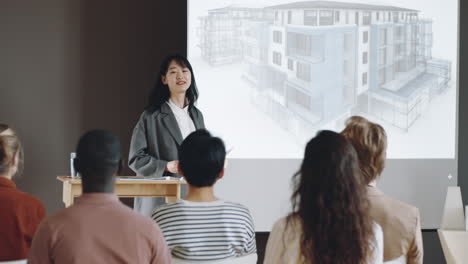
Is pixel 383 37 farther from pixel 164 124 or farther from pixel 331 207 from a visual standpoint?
pixel 331 207

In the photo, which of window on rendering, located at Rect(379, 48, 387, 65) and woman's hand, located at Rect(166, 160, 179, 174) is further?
window on rendering, located at Rect(379, 48, 387, 65)

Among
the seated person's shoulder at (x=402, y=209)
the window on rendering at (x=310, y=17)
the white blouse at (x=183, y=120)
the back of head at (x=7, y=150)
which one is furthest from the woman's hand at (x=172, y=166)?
the window on rendering at (x=310, y=17)

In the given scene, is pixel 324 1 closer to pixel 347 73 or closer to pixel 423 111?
pixel 347 73

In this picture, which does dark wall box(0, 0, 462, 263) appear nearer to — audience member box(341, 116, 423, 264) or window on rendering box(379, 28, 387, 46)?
window on rendering box(379, 28, 387, 46)

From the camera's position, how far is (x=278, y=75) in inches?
182

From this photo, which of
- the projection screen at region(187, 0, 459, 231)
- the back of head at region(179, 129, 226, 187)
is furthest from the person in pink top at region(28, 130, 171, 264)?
the projection screen at region(187, 0, 459, 231)

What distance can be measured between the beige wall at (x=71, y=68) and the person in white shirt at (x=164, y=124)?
1452mm

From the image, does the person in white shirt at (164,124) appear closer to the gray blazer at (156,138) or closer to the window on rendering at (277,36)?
the gray blazer at (156,138)

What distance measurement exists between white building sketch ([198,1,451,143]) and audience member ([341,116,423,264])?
2.47 meters

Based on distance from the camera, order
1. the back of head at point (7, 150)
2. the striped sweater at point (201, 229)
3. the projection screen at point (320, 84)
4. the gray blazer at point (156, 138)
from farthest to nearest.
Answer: the projection screen at point (320, 84), the gray blazer at point (156, 138), the back of head at point (7, 150), the striped sweater at point (201, 229)

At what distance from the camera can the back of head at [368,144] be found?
2127 mm

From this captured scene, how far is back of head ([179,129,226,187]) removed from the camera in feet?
6.32

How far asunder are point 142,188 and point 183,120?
0.43 m

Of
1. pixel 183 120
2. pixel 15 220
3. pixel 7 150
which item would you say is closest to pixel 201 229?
pixel 15 220
